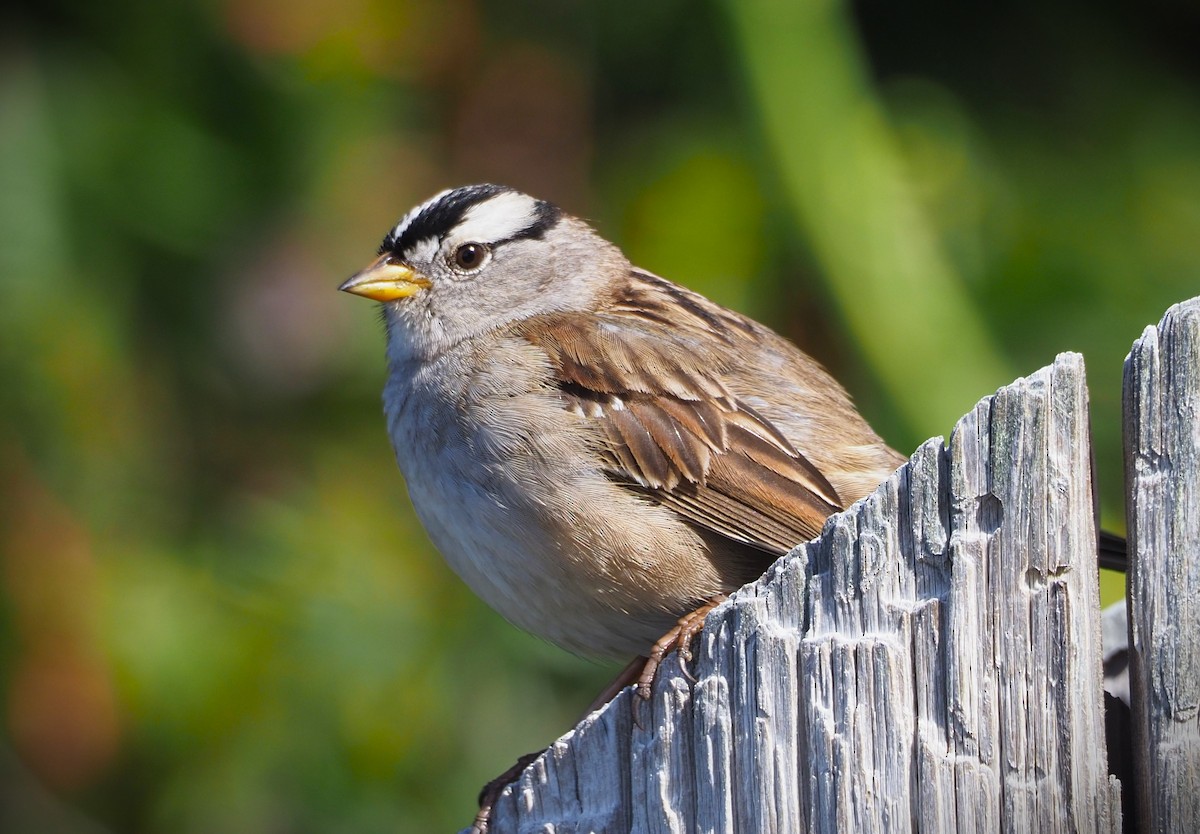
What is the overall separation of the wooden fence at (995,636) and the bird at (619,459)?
605mm

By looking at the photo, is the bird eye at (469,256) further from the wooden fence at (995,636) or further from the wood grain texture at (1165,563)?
the wood grain texture at (1165,563)

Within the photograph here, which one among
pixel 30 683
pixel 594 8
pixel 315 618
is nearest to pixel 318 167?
pixel 594 8

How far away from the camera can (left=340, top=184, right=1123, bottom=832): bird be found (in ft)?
7.54

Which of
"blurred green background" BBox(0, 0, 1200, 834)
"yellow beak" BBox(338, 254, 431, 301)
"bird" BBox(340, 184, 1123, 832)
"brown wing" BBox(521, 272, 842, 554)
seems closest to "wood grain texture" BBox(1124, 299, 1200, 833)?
"bird" BBox(340, 184, 1123, 832)

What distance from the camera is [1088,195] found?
159 inches

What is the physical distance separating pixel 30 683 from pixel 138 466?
63 cm

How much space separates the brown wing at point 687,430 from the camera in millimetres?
2346

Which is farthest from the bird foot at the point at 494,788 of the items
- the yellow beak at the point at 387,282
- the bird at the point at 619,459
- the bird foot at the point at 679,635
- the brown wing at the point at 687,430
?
the yellow beak at the point at 387,282

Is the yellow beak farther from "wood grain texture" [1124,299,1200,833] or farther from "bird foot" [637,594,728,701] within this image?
"wood grain texture" [1124,299,1200,833]

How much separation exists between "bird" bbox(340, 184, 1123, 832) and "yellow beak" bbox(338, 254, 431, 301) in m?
0.13

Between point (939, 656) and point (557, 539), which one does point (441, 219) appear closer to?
point (557, 539)

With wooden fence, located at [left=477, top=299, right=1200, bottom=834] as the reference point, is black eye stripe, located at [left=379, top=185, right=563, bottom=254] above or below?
above

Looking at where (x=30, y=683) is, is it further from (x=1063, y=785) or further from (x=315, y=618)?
(x=1063, y=785)

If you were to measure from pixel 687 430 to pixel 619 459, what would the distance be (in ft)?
0.44
